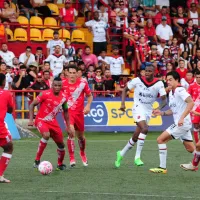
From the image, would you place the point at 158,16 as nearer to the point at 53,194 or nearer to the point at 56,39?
the point at 56,39

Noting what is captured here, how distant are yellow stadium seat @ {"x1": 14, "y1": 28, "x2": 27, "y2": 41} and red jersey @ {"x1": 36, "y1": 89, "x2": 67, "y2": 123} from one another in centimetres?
1392

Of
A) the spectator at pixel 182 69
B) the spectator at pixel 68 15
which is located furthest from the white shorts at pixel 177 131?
the spectator at pixel 68 15

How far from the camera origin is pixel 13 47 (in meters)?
29.2

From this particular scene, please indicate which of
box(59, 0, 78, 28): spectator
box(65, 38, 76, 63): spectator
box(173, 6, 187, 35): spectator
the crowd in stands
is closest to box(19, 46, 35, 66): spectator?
the crowd in stands

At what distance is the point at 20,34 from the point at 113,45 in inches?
169

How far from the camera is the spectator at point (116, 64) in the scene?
95.5ft

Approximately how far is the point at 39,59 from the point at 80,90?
11409mm

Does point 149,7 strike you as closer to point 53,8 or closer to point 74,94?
point 53,8

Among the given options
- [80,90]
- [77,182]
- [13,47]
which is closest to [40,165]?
[77,182]

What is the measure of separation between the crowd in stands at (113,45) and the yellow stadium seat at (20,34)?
396mm

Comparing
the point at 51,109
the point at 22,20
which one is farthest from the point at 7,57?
the point at 51,109

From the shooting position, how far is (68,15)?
30.9 metres

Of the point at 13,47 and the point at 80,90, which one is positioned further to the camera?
the point at 13,47

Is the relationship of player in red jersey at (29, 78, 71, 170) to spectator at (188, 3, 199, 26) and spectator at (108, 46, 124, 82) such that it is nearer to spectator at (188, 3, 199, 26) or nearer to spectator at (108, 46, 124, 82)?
spectator at (108, 46, 124, 82)
